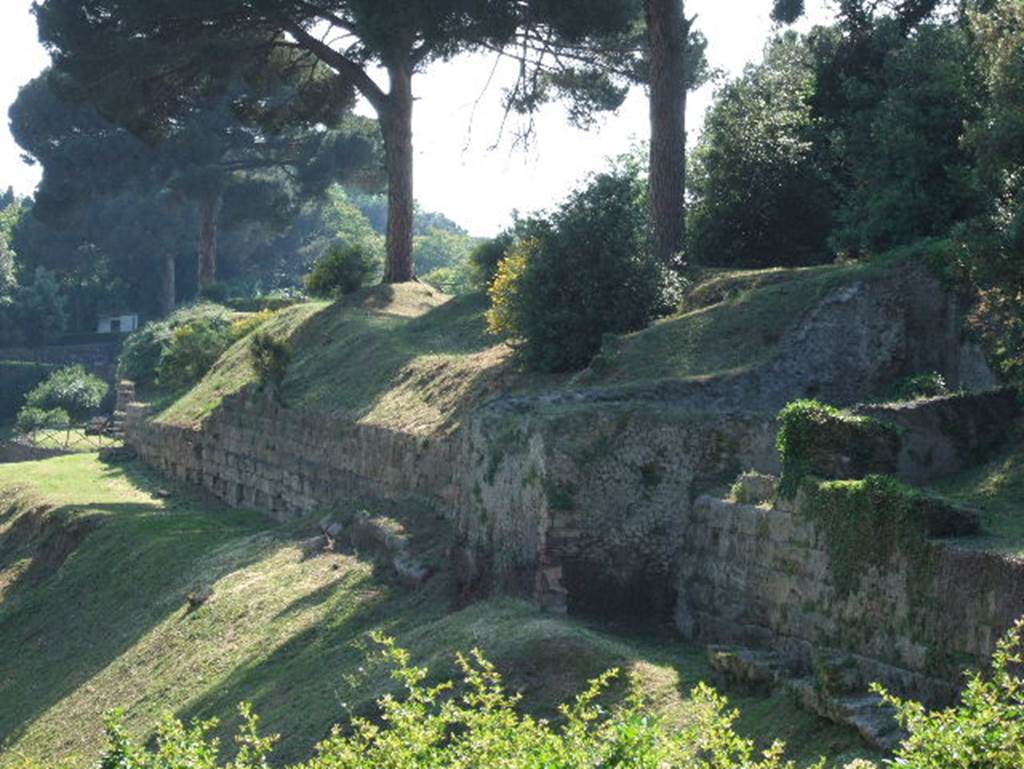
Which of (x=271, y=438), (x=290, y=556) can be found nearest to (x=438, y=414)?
(x=290, y=556)

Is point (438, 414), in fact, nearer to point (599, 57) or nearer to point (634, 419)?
point (634, 419)

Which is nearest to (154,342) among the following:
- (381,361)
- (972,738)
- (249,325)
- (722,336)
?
(249,325)

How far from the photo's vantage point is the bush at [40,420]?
44.7 m

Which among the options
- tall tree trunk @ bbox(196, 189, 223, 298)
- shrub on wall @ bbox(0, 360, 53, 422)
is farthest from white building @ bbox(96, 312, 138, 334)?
tall tree trunk @ bbox(196, 189, 223, 298)

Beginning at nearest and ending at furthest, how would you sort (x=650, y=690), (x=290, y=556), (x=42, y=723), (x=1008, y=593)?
(x=1008, y=593) → (x=650, y=690) → (x=42, y=723) → (x=290, y=556)

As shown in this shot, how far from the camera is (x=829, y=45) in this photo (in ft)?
82.8

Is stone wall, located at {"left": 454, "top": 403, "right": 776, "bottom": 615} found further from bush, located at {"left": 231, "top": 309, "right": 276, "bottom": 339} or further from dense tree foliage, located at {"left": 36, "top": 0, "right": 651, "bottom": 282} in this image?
bush, located at {"left": 231, "top": 309, "right": 276, "bottom": 339}

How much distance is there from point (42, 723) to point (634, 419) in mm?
6769

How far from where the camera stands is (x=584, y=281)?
792 inches

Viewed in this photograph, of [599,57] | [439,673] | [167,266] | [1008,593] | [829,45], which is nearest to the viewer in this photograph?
[1008,593]

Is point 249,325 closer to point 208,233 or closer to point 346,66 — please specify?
point 346,66

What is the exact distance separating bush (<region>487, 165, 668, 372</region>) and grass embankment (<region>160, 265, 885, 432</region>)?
43 centimetres

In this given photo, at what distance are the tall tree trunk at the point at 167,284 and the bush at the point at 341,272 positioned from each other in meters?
34.9

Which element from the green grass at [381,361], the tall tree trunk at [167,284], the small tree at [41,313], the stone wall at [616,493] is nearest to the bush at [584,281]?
the green grass at [381,361]
